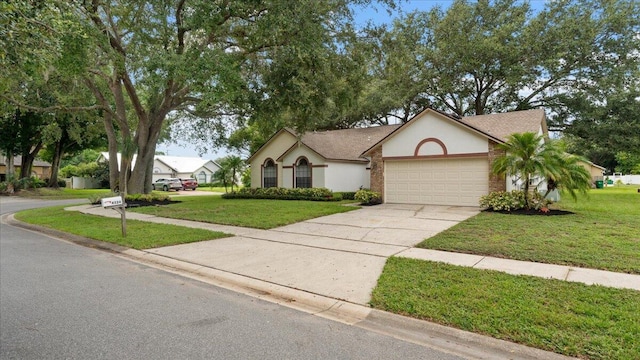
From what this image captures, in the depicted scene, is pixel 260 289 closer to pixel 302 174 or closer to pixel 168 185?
pixel 302 174

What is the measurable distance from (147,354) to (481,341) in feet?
10.4

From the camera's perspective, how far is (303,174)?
2294 centimetres

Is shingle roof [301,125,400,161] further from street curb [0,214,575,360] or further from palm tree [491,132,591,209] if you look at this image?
street curb [0,214,575,360]

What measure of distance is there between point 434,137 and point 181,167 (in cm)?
4155

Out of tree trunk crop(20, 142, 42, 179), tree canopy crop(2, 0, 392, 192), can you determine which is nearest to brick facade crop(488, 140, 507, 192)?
tree canopy crop(2, 0, 392, 192)

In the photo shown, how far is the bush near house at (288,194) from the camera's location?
20.5m

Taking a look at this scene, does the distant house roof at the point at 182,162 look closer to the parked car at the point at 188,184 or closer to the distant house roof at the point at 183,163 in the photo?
the distant house roof at the point at 183,163

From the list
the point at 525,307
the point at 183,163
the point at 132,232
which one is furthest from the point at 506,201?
the point at 183,163

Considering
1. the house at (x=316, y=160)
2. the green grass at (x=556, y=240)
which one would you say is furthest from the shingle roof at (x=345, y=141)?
the green grass at (x=556, y=240)

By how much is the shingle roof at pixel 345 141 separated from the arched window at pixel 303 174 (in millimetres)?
1324

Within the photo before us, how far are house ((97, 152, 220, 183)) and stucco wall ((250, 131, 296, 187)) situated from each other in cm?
2088

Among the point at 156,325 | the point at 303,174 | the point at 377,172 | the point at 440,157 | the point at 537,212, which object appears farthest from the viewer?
the point at 303,174

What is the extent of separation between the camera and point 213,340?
3506mm

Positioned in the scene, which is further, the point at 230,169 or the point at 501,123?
the point at 230,169
